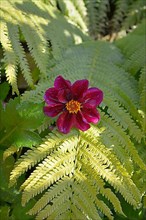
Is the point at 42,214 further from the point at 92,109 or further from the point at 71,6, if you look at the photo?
the point at 71,6

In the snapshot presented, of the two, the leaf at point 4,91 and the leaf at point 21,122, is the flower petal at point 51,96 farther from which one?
the leaf at point 4,91

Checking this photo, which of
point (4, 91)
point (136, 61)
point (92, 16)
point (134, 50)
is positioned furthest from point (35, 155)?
point (92, 16)

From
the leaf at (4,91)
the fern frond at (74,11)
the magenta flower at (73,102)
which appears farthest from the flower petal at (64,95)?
the fern frond at (74,11)

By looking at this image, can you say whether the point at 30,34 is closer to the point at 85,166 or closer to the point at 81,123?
the point at 81,123

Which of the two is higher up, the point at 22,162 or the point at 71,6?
the point at 71,6

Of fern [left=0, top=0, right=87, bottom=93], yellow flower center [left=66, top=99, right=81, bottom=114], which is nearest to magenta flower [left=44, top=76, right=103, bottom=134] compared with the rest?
→ yellow flower center [left=66, top=99, right=81, bottom=114]

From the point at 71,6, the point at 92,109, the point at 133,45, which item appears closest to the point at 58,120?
the point at 92,109

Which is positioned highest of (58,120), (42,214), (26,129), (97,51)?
(97,51)

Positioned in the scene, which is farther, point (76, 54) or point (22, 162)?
point (76, 54)
